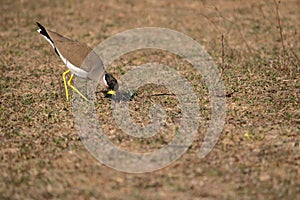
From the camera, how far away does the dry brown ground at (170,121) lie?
5012 mm

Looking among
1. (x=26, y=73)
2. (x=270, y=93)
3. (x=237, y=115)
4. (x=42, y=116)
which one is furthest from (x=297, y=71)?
(x=26, y=73)

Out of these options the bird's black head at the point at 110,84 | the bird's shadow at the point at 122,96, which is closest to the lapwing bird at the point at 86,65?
the bird's black head at the point at 110,84

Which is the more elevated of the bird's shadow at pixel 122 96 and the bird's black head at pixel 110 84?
the bird's shadow at pixel 122 96

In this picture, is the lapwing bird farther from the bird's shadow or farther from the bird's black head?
the bird's shadow

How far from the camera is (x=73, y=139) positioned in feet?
20.1

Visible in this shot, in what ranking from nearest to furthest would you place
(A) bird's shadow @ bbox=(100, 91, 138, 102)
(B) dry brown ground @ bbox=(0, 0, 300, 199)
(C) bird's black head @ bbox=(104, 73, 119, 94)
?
1. (B) dry brown ground @ bbox=(0, 0, 300, 199)
2. (C) bird's black head @ bbox=(104, 73, 119, 94)
3. (A) bird's shadow @ bbox=(100, 91, 138, 102)

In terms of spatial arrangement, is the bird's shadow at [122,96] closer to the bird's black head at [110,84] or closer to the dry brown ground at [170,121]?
the dry brown ground at [170,121]

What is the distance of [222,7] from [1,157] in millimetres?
8812

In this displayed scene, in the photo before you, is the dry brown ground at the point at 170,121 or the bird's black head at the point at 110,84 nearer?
the dry brown ground at the point at 170,121

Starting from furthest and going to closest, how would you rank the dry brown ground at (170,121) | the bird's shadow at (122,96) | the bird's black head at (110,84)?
1. the bird's shadow at (122,96)
2. the bird's black head at (110,84)
3. the dry brown ground at (170,121)

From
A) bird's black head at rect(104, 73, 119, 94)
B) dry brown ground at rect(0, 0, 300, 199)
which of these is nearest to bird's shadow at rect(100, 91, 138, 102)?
dry brown ground at rect(0, 0, 300, 199)

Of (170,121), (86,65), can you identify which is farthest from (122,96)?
(170,121)

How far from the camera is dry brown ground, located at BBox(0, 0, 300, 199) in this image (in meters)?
5.01

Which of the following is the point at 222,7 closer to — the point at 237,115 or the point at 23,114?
the point at 237,115
